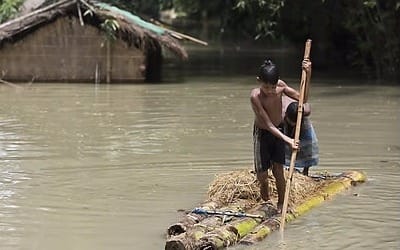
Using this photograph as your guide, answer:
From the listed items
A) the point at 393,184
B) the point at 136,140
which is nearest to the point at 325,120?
the point at 136,140

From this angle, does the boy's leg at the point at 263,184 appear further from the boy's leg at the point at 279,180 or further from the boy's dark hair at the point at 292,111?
the boy's dark hair at the point at 292,111

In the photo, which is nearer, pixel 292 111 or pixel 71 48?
pixel 292 111

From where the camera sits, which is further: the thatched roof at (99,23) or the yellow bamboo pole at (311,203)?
the thatched roof at (99,23)

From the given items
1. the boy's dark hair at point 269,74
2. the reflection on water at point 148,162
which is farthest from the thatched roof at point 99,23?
the boy's dark hair at point 269,74

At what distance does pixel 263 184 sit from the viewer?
7141 millimetres

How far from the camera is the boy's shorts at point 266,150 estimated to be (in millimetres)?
6988

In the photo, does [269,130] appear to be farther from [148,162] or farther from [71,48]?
[71,48]

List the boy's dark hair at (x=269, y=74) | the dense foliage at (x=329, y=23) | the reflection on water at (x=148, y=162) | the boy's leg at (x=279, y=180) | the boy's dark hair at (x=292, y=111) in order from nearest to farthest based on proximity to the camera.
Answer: the boy's dark hair at (x=269, y=74), the reflection on water at (x=148, y=162), the boy's leg at (x=279, y=180), the boy's dark hair at (x=292, y=111), the dense foliage at (x=329, y=23)

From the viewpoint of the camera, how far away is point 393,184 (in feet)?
28.7

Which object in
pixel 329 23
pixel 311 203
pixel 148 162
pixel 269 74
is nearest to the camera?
pixel 269 74

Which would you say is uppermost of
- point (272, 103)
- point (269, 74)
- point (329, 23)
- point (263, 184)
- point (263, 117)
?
point (329, 23)

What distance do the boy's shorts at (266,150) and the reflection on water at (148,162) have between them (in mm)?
531

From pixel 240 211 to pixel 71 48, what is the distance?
13872 millimetres

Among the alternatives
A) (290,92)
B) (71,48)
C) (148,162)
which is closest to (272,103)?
(290,92)
